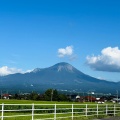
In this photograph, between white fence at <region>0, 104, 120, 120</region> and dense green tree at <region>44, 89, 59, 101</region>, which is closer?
white fence at <region>0, 104, 120, 120</region>

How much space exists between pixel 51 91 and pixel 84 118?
84.3 m

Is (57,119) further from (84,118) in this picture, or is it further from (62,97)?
(62,97)

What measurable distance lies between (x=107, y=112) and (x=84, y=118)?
6362mm

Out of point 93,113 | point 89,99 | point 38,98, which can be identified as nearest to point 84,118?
point 93,113

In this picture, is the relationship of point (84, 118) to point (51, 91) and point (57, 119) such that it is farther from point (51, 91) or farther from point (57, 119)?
point (51, 91)

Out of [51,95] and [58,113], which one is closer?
[58,113]

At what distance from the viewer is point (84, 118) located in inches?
981

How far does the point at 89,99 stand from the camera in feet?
430

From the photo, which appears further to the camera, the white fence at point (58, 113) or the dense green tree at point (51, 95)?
the dense green tree at point (51, 95)

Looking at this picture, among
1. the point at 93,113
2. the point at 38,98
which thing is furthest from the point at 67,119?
the point at 38,98

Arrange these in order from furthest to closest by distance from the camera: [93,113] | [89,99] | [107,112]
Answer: [89,99], [107,112], [93,113]

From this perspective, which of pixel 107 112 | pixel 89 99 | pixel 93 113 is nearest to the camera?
pixel 93 113

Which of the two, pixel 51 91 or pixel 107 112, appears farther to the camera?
pixel 51 91

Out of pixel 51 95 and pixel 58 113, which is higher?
pixel 51 95
